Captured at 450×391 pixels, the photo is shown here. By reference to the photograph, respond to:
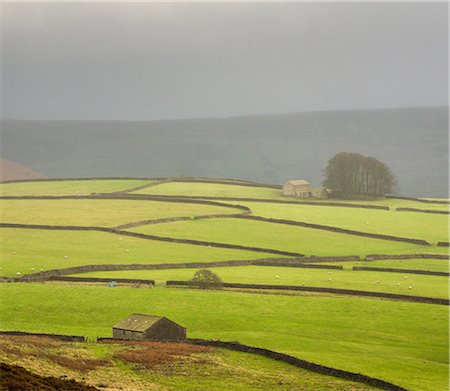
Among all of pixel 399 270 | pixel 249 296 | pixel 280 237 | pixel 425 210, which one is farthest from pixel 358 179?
pixel 249 296

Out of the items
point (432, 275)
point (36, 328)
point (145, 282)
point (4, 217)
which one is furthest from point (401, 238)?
point (36, 328)

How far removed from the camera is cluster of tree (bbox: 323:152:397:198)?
151 metres

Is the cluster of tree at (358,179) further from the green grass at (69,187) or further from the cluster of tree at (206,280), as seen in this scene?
the cluster of tree at (206,280)

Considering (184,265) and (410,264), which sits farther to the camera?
(410,264)

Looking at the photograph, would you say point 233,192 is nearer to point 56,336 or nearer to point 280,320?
point 280,320

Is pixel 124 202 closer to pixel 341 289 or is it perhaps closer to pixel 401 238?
pixel 401 238

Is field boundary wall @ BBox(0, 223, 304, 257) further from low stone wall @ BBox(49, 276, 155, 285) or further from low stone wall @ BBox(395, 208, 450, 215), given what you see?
low stone wall @ BBox(395, 208, 450, 215)

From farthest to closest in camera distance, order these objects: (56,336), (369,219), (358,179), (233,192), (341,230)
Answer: (358,179), (233,192), (369,219), (341,230), (56,336)

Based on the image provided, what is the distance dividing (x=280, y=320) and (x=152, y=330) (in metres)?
10.5

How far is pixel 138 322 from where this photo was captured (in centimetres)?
6094

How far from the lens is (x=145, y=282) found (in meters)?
77.9

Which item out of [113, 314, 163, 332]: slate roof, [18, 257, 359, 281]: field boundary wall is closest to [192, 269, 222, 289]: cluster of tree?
[18, 257, 359, 281]: field boundary wall

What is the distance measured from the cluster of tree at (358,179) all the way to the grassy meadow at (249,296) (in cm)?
2500

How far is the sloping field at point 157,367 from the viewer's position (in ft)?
160
